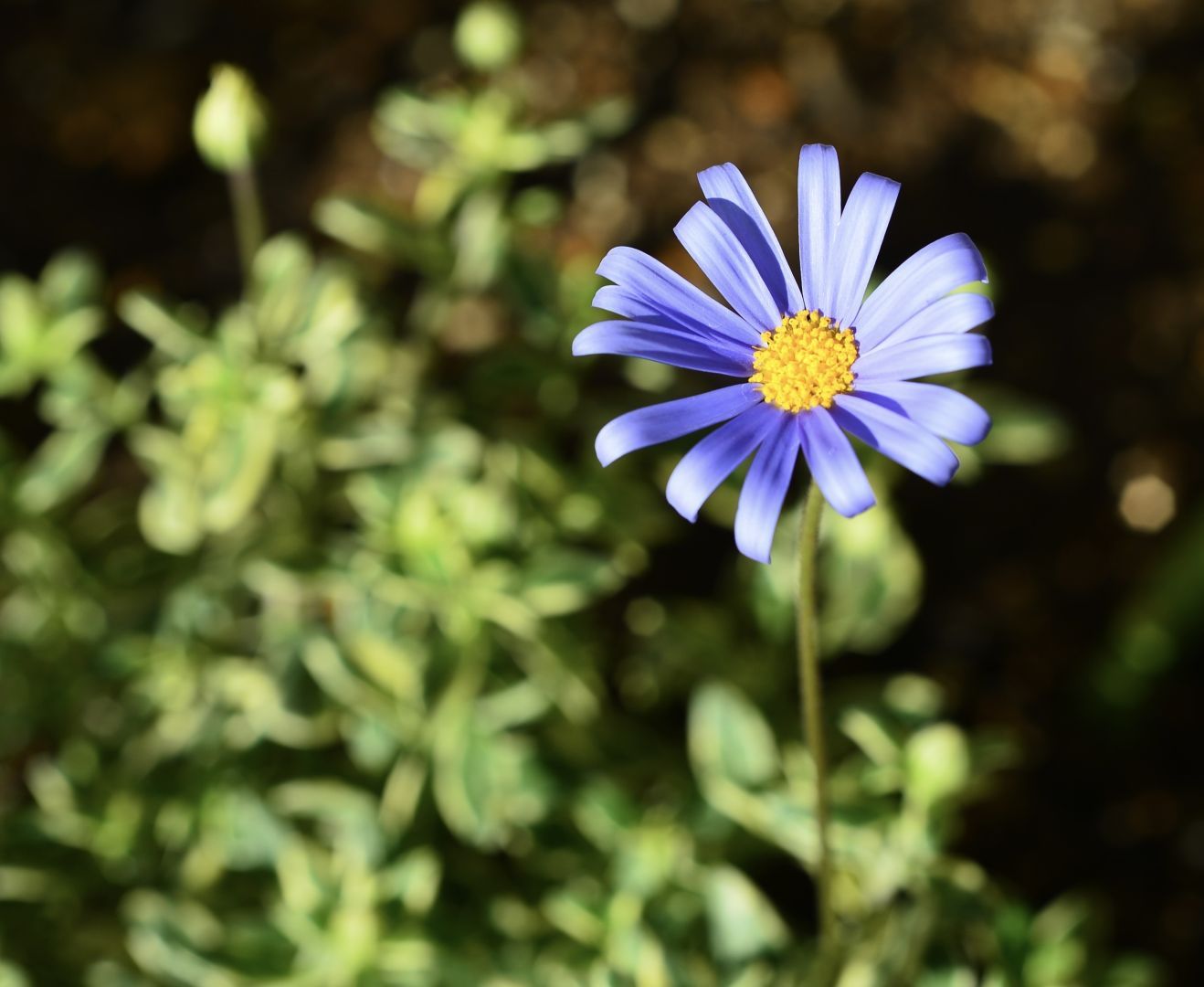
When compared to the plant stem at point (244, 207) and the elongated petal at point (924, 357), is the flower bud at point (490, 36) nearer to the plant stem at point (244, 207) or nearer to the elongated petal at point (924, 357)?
the plant stem at point (244, 207)

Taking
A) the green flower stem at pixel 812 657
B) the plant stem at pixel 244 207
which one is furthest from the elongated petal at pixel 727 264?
the plant stem at pixel 244 207

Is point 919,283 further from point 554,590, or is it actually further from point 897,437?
point 554,590

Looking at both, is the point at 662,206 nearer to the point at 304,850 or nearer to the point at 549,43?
the point at 549,43

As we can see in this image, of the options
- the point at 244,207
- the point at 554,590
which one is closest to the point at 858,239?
the point at 554,590

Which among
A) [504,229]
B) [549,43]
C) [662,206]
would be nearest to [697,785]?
[504,229]

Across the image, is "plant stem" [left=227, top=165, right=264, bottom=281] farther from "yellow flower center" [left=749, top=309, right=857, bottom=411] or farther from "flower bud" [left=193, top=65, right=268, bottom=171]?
"yellow flower center" [left=749, top=309, right=857, bottom=411]

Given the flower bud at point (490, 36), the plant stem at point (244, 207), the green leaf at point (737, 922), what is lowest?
A: the green leaf at point (737, 922)

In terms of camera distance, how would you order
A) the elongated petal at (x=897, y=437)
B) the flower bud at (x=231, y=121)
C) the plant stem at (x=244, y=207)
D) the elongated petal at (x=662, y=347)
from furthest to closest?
the plant stem at (x=244, y=207) < the flower bud at (x=231, y=121) < the elongated petal at (x=662, y=347) < the elongated petal at (x=897, y=437)
